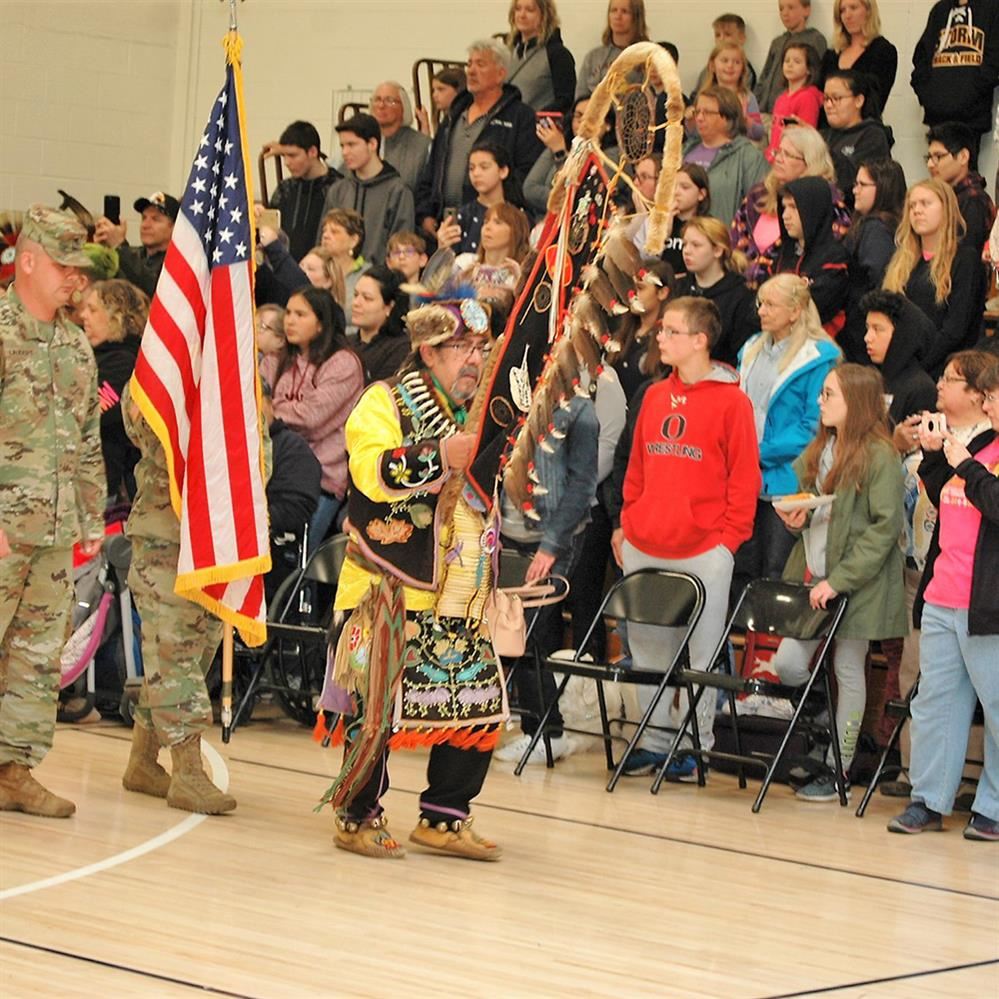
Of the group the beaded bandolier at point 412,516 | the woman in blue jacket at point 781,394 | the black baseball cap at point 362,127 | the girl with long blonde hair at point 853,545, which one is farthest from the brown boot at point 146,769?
the black baseball cap at point 362,127

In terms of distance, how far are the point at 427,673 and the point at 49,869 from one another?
3.76 ft

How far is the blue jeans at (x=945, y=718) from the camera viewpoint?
6047 millimetres

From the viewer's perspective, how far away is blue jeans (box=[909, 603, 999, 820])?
605 centimetres

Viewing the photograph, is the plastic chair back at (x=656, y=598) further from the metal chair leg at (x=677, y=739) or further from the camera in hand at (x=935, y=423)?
the camera in hand at (x=935, y=423)

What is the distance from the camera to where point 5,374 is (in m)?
5.40

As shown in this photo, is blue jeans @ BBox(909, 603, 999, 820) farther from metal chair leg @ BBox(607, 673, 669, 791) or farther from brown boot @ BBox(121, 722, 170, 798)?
brown boot @ BBox(121, 722, 170, 798)

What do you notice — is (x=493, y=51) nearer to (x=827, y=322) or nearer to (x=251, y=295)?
(x=827, y=322)

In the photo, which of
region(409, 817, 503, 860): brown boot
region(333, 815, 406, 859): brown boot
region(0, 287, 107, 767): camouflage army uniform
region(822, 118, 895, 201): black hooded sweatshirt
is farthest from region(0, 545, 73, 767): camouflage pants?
region(822, 118, 895, 201): black hooded sweatshirt

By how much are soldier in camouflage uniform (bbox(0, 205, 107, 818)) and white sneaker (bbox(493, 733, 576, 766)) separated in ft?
6.83

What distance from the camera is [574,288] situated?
4738 millimetres

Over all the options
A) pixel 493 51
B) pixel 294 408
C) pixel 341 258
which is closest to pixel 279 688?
pixel 294 408

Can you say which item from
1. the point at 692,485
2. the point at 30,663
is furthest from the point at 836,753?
the point at 30,663

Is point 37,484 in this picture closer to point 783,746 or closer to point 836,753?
point 783,746

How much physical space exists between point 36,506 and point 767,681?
8.97ft
